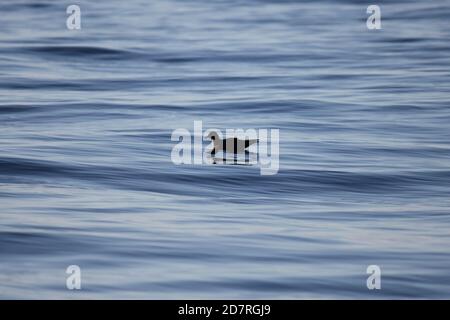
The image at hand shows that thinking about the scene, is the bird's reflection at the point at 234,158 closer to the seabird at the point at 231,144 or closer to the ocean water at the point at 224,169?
the seabird at the point at 231,144

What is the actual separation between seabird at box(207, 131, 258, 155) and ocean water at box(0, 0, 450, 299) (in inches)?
17.8

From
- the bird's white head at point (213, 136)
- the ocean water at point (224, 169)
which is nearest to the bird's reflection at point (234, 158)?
the ocean water at point (224, 169)

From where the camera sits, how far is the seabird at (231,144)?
11.2 metres

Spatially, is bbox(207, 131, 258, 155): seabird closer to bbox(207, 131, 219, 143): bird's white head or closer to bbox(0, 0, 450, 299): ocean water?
bbox(207, 131, 219, 143): bird's white head

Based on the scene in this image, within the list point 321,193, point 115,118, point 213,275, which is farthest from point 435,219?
point 115,118

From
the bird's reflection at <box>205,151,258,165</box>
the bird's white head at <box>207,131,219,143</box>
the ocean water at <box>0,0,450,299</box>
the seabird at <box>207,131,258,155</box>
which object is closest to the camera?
the ocean water at <box>0,0,450,299</box>

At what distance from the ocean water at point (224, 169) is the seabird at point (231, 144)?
0.45m

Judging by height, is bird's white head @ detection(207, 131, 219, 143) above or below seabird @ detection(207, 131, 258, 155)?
above

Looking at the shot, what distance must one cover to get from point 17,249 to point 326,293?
2.28 meters

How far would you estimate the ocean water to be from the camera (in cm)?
719

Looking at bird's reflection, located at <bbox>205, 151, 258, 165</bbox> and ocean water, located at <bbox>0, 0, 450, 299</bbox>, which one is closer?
ocean water, located at <bbox>0, 0, 450, 299</bbox>

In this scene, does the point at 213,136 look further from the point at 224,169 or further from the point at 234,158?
the point at 224,169

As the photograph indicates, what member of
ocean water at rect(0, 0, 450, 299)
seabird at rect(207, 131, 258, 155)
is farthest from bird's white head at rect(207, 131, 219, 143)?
ocean water at rect(0, 0, 450, 299)

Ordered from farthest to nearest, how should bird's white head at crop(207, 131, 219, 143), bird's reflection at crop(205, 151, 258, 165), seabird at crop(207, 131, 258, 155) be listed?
bird's white head at crop(207, 131, 219, 143)
seabird at crop(207, 131, 258, 155)
bird's reflection at crop(205, 151, 258, 165)
